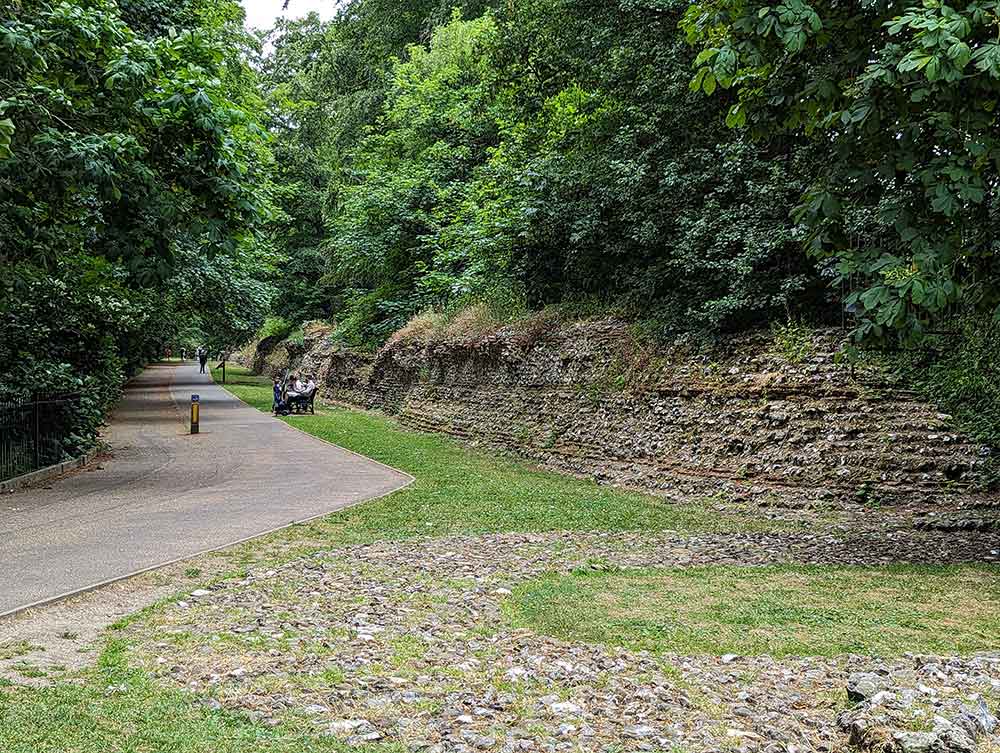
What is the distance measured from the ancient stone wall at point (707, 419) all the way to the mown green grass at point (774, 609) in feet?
10.2

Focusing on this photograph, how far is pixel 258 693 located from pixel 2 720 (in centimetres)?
137

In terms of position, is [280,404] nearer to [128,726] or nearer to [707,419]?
[707,419]

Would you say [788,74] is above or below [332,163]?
below

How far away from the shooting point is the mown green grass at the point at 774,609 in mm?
6375

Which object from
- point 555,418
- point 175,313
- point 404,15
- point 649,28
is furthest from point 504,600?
point 404,15

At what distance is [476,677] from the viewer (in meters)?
5.64

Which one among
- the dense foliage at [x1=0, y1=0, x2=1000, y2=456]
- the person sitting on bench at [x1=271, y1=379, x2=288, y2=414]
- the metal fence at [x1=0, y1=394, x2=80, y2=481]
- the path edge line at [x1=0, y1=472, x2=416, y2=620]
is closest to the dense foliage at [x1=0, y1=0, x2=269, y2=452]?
the dense foliage at [x1=0, y1=0, x2=1000, y2=456]

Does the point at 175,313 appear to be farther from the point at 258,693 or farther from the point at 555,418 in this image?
the point at 258,693

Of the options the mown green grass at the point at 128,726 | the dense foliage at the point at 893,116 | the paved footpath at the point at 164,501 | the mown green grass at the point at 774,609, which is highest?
the dense foliage at the point at 893,116

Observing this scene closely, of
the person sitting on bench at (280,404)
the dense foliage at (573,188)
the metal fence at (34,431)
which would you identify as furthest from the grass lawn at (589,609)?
the person sitting on bench at (280,404)

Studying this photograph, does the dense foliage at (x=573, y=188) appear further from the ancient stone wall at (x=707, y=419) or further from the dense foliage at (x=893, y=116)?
the dense foliage at (x=893, y=116)

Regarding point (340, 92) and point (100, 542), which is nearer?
point (100, 542)

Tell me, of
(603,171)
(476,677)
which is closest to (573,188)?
(603,171)

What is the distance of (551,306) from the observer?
20.6m
